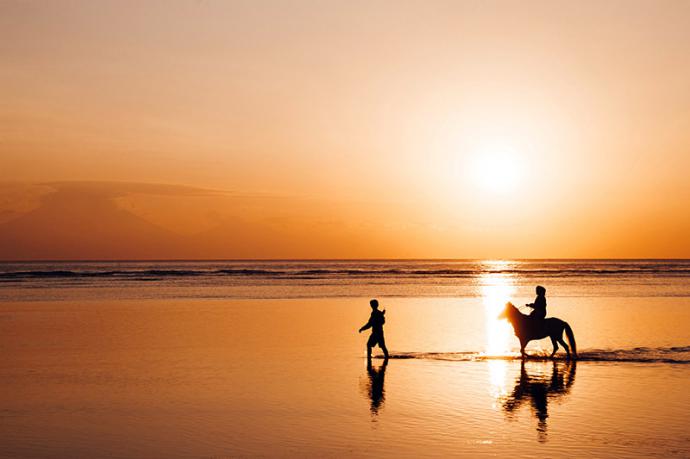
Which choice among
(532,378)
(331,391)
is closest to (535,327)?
(532,378)

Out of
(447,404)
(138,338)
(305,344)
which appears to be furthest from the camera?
(138,338)

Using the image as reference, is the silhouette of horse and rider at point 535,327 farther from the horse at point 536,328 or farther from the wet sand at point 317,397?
the wet sand at point 317,397

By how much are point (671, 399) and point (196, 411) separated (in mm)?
7613

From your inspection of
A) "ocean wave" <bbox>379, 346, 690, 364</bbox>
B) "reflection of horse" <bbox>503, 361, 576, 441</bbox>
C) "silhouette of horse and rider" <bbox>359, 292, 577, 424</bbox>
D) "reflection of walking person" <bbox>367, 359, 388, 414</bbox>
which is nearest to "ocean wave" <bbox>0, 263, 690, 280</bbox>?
"silhouette of horse and rider" <bbox>359, 292, 577, 424</bbox>

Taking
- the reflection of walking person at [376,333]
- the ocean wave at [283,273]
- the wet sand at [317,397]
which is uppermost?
the ocean wave at [283,273]

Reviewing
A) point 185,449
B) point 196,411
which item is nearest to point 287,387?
point 196,411

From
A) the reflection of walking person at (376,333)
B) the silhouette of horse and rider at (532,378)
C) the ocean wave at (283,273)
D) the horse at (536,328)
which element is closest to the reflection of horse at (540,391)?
the silhouette of horse and rider at (532,378)

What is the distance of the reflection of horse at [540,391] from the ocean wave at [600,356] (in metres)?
1.24

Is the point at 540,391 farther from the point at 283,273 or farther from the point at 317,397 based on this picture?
the point at 283,273

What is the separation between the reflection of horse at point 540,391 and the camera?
10.6m

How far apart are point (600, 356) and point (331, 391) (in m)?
7.47

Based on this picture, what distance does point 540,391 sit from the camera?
40.5 ft

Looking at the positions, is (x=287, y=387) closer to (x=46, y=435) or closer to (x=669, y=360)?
(x=46, y=435)

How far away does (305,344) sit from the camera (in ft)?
60.3
